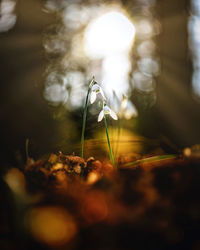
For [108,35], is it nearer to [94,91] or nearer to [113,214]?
[94,91]

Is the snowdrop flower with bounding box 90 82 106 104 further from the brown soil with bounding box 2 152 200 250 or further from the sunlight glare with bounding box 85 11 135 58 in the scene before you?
the sunlight glare with bounding box 85 11 135 58

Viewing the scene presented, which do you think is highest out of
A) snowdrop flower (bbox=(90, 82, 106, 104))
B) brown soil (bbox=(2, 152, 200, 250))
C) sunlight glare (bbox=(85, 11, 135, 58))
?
sunlight glare (bbox=(85, 11, 135, 58))

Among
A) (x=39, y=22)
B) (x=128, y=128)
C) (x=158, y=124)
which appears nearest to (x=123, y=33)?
(x=39, y=22)

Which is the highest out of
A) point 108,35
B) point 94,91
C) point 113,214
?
point 108,35

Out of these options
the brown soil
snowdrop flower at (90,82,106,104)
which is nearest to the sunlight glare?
snowdrop flower at (90,82,106,104)

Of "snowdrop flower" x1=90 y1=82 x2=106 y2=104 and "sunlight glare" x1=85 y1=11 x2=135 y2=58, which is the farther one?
"sunlight glare" x1=85 y1=11 x2=135 y2=58

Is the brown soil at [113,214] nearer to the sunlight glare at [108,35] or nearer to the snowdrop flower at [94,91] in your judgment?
the snowdrop flower at [94,91]

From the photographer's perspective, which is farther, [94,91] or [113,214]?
[94,91]

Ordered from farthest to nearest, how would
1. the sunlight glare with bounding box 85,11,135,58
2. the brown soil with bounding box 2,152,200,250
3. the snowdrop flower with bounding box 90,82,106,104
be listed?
1. the sunlight glare with bounding box 85,11,135,58
2. the snowdrop flower with bounding box 90,82,106,104
3. the brown soil with bounding box 2,152,200,250

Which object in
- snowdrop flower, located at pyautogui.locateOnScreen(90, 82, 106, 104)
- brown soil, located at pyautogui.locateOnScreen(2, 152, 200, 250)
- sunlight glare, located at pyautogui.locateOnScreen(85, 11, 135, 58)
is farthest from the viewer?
sunlight glare, located at pyautogui.locateOnScreen(85, 11, 135, 58)

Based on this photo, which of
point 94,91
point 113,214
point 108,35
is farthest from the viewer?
point 108,35

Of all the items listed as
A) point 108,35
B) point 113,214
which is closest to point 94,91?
point 113,214
